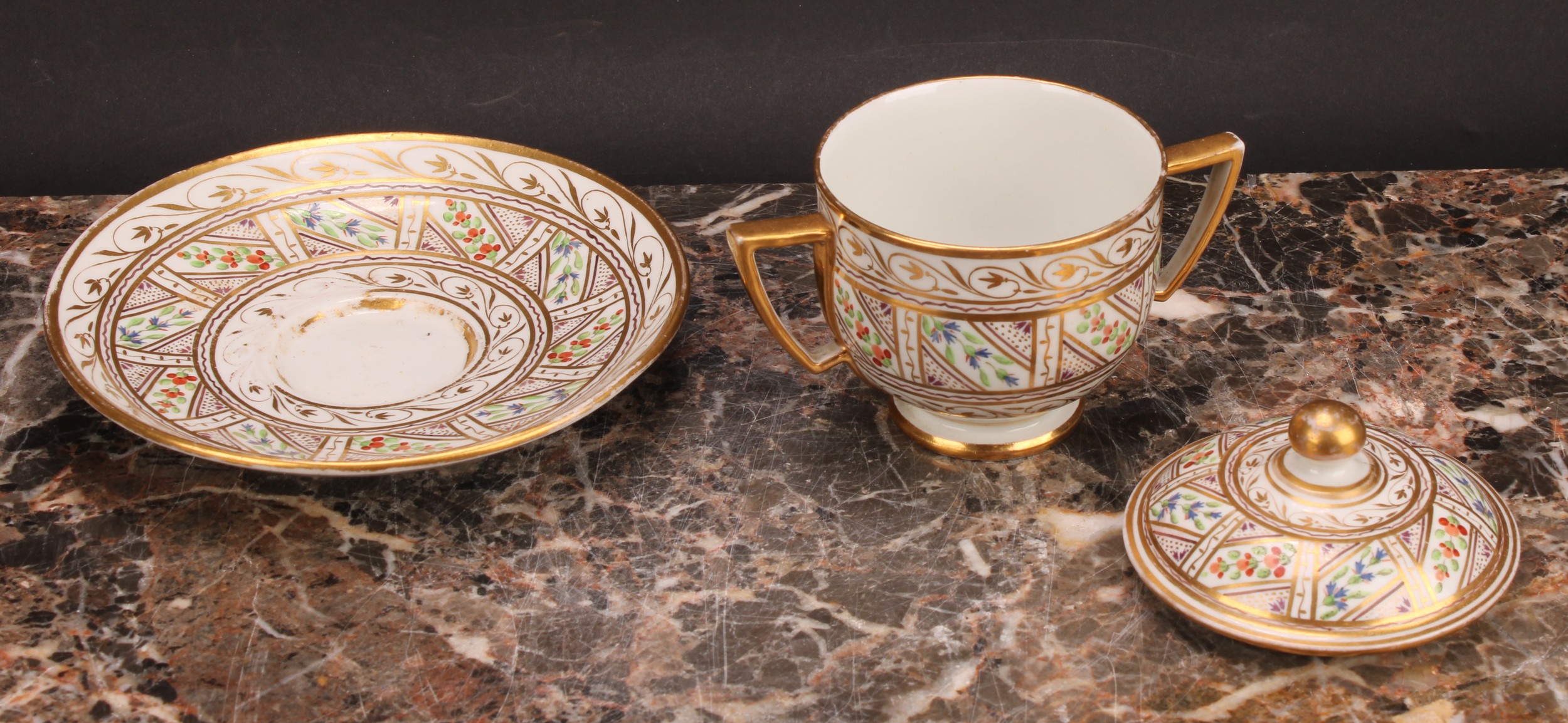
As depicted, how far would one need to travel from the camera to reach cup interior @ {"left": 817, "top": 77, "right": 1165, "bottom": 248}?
1.29 metres

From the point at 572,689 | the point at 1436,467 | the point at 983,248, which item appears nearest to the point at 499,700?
the point at 572,689

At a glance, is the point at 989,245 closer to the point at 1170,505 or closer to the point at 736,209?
the point at 1170,505

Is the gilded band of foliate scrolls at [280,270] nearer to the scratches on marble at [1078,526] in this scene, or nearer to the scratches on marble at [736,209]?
the scratches on marble at [736,209]

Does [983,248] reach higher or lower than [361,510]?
higher

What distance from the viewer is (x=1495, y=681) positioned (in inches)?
42.9

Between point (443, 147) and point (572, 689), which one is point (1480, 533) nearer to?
point (572, 689)

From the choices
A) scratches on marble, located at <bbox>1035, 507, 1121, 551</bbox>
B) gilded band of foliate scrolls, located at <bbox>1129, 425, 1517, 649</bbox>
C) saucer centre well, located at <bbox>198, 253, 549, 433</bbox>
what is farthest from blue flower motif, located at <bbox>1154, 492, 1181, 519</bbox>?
saucer centre well, located at <bbox>198, 253, 549, 433</bbox>

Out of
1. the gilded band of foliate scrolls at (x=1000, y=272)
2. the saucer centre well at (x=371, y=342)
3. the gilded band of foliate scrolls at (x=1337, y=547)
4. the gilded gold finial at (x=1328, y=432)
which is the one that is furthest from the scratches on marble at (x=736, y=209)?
the gilded gold finial at (x=1328, y=432)

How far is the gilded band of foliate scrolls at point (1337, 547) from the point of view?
105 centimetres

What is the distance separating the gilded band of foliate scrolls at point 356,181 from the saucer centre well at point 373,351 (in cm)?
16

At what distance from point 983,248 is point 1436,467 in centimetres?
41

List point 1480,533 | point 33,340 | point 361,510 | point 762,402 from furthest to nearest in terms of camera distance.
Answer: point 33,340 < point 762,402 < point 361,510 < point 1480,533

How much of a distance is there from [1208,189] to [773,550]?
1.76ft

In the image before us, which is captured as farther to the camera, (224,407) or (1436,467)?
(224,407)
